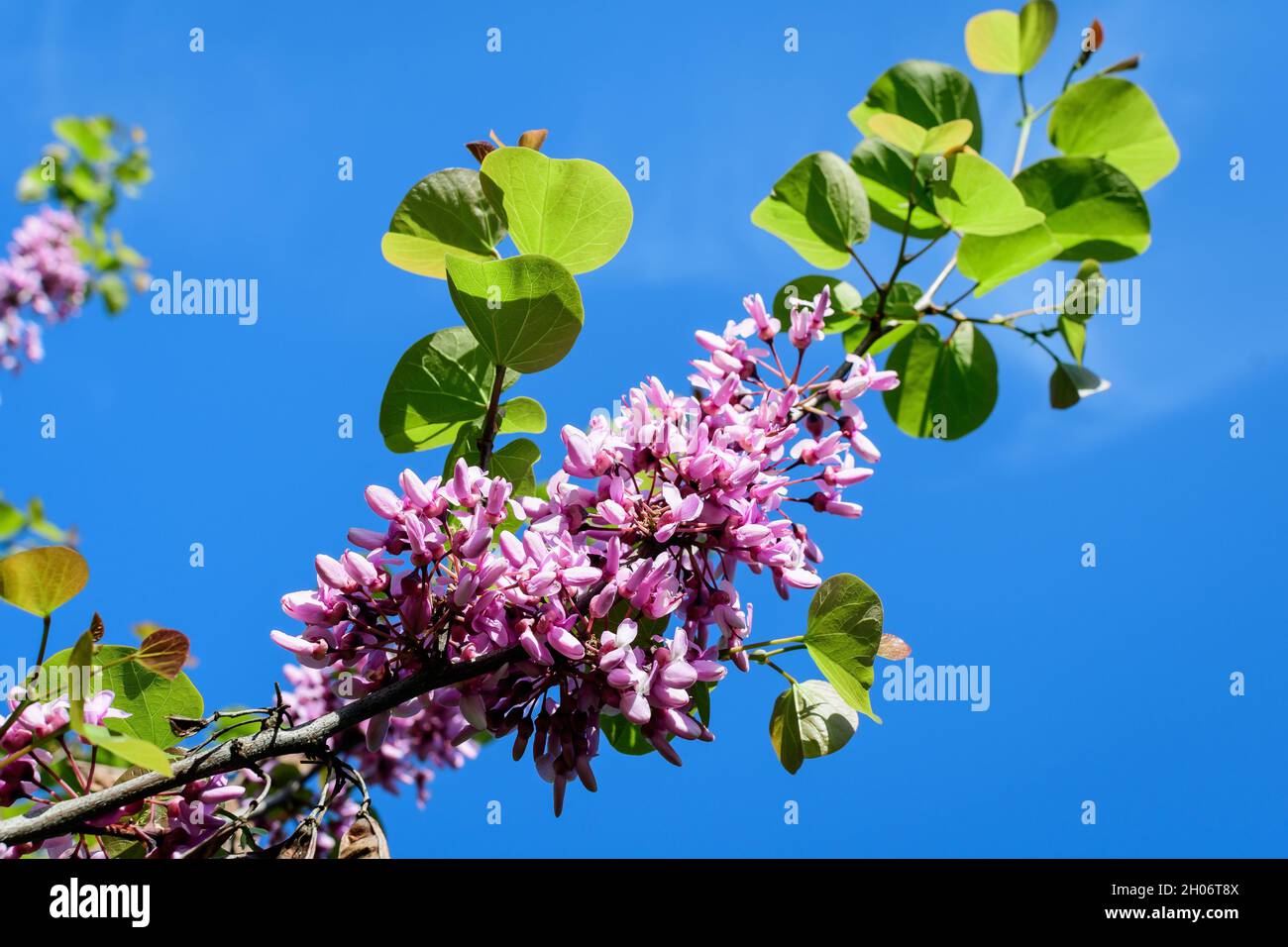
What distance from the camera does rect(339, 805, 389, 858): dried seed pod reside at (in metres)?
1.24

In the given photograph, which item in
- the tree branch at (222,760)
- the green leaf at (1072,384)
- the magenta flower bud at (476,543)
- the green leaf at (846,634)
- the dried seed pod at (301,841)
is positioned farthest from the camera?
the green leaf at (1072,384)

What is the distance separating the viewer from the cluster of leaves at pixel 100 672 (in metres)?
1.10

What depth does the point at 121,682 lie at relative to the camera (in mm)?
1457

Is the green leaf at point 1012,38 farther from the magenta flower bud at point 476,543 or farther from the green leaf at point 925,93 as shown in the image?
the magenta flower bud at point 476,543

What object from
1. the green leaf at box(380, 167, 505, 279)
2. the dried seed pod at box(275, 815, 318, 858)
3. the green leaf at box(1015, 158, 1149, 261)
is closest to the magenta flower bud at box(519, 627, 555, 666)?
the dried seed pod at box(275, 815, 318, 858)

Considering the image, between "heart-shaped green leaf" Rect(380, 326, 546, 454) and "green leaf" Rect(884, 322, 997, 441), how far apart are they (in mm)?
971

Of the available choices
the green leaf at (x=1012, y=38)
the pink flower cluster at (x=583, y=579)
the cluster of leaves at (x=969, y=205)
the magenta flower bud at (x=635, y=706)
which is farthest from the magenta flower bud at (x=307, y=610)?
the green leaf at (x=1012, y=38)

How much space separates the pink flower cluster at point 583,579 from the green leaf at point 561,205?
279 millimetres

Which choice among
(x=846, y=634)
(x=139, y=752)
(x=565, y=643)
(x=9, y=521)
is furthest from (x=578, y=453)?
(x=9, y=521)

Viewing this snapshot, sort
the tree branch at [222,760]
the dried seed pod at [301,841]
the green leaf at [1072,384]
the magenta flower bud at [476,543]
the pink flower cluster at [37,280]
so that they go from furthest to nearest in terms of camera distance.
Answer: the pink flower cluster at [37,280] < the green leaf at [1072,384] < the magenta flower bud at [476,543] < the dried seed pod at [301,841] < the tree branch at [222,760]
